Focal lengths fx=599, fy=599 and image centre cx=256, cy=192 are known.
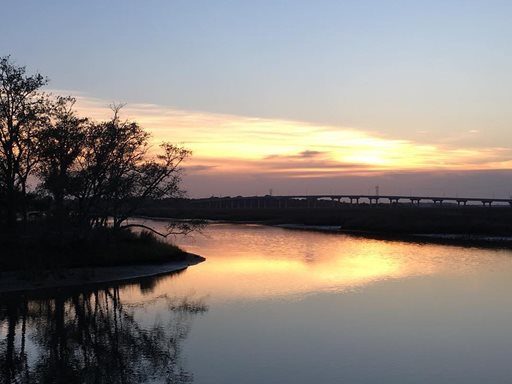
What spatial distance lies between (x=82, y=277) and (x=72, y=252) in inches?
189

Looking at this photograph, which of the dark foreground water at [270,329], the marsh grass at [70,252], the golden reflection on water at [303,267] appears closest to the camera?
the dark foreground water at [270,329]

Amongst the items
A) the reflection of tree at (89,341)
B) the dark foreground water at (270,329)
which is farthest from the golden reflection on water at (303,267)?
the reflection of tree at (89,341)

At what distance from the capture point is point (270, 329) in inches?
955

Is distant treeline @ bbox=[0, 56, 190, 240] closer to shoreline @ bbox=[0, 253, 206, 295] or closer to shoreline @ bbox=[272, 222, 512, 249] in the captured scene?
shoreline @ bbox=[0, 253, 206, 295]

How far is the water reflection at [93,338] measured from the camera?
18203 mm

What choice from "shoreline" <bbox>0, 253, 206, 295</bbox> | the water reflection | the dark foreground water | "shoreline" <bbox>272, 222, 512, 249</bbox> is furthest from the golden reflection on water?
"shoreline" <bbox>272, 222, 512, 249</bbox>

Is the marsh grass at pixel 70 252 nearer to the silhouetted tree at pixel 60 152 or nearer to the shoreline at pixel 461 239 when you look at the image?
the silhouetted tree at pixel 60 152

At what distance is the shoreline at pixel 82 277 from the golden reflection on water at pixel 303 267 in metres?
→ 2.25

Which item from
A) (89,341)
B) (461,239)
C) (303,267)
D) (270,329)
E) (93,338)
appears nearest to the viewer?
(89,341)

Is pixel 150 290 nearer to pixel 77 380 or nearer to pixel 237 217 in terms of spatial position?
pixel 77 380

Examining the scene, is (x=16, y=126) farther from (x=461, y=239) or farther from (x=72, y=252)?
(x=461, y=239)

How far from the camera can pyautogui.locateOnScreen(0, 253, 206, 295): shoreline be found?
3459cm

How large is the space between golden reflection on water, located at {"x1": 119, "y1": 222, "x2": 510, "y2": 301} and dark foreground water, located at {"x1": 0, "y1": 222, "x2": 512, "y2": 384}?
0.22m

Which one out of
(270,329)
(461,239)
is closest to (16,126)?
(270,329)
